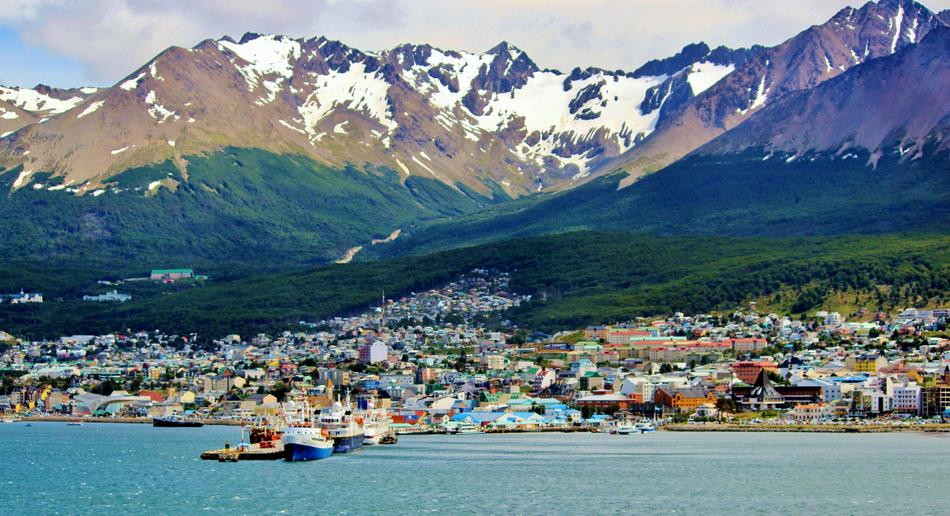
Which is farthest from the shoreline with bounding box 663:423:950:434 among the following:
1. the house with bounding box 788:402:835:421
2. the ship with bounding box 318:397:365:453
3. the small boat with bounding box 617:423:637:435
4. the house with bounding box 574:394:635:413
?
the ship with bounding box 318:397:365:453

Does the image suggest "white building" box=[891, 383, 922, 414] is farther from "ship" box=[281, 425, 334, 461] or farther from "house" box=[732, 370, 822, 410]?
"ship" box=[281, 425, 334, 461]

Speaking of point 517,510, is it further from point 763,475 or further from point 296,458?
point 296,458

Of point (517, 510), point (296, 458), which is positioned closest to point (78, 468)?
point (296, 458)

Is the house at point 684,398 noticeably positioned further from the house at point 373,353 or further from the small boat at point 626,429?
the house at point 373,353

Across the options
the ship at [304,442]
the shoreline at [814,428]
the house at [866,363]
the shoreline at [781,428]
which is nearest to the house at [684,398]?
the shoreline at [781,428]

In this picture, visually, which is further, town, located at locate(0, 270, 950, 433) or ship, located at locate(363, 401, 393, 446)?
town, located at locate(0, 270, 950, 433)

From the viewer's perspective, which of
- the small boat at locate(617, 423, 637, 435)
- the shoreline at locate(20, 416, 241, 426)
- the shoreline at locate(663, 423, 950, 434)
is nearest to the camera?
the shoreline at locate(663, 423, 950, 434)
